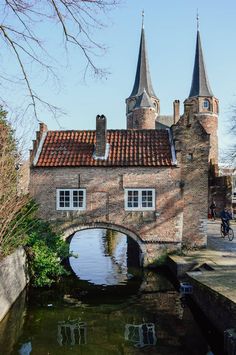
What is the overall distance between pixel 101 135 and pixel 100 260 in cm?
733

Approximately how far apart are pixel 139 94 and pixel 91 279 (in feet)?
139

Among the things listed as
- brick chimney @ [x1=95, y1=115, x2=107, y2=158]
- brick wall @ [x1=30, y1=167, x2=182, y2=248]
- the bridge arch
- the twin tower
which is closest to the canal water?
the bridge arch

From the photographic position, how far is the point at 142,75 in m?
54.9

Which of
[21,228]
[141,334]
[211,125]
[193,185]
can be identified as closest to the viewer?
[141,334]

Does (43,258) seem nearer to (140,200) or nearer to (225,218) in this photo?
(140,200)

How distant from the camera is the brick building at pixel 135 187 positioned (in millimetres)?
18156

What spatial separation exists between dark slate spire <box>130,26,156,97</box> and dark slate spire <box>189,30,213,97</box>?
7046 millimetres

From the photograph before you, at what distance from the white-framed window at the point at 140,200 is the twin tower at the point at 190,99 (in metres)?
33.2

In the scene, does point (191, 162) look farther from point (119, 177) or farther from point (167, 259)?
point (167, 259)

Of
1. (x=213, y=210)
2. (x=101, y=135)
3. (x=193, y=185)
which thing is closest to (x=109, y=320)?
(x=193, y=185)

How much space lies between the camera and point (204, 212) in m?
18.6

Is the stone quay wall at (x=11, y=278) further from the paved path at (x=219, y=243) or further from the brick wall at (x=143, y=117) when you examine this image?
the brick wall at (x=143, y=117)

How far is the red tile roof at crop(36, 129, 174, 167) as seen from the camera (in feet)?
61.0

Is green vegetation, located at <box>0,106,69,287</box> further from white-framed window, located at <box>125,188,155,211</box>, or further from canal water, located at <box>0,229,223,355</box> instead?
white-framed window, located at <box>125,188,155,211</box>
